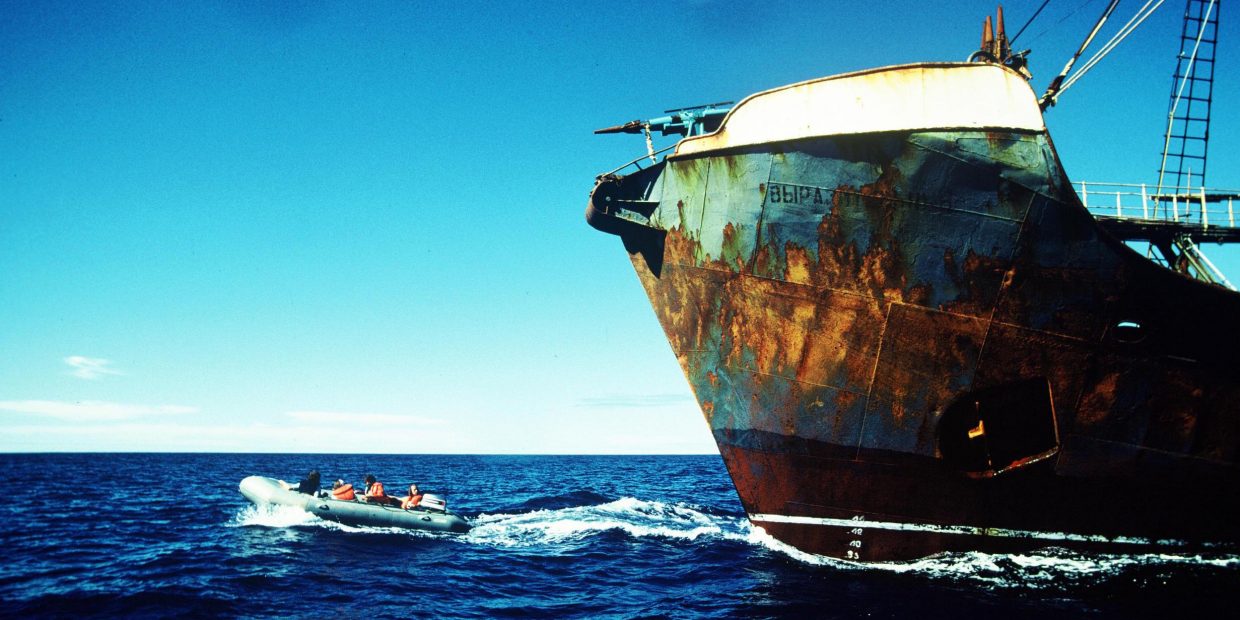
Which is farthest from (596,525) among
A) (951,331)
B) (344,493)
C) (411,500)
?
(951,331)

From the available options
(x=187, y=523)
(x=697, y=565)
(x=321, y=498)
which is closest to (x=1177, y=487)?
(x=697, y=565)

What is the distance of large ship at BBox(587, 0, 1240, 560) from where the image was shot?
304 inches

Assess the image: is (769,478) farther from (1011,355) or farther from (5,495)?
(5,495)

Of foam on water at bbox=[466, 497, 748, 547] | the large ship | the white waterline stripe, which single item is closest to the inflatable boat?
foam on water at bbox=[466, 497, 748, 547]

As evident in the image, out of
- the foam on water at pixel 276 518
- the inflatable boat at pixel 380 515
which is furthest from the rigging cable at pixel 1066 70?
the foam on water at pixel 276 518

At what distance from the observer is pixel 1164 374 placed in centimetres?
805

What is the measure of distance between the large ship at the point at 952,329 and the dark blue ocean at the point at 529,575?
1.79ft

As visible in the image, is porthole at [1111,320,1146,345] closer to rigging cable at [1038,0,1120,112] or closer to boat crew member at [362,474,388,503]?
rigging cable at [1038,0,1120,112]

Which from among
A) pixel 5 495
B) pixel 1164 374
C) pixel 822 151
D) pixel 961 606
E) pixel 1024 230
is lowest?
pixel 5 495

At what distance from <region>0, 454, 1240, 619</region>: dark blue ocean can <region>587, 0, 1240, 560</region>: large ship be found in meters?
0.55

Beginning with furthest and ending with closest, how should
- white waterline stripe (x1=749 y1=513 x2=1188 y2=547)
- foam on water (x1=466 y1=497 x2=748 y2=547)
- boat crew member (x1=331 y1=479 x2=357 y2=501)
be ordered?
boat crew member (x1=331 y1=479 x2=357 y2=501) < foam on water (x1=466 y1=497 x2=748 y2=547) < white waterline stripe (x1=749 y1=513 x2=1188 y2=547)

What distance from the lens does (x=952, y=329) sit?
831 cm

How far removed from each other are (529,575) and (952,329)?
30.5 ft

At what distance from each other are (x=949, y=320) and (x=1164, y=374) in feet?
9.51
